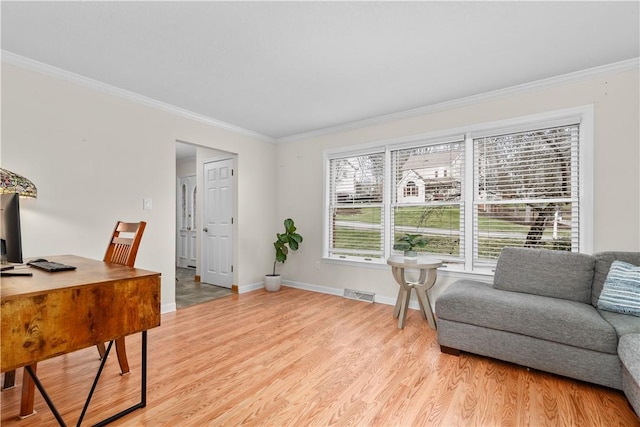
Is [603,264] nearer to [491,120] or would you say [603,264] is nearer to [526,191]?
[526,191]

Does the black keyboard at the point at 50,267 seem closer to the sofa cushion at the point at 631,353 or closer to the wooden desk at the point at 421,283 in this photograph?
the wooden desk at the point at 421,283

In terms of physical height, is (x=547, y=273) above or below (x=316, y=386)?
above

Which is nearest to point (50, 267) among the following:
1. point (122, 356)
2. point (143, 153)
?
point (122, 356)

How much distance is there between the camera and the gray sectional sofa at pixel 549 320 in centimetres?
189

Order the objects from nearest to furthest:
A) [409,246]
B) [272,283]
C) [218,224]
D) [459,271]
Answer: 1. [409,246]
2. [459,271]
3. [272,283]
4. [218,224]

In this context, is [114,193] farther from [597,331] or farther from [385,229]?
[597,331]

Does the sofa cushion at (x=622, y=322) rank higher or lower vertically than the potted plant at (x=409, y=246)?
lower

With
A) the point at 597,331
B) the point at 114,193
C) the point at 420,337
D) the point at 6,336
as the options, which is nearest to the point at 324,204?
the point at 420,337

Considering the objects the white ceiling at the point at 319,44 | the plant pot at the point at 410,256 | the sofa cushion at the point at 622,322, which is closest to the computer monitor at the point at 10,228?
the white ceiling at the point at 319,44

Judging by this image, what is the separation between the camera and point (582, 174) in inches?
109

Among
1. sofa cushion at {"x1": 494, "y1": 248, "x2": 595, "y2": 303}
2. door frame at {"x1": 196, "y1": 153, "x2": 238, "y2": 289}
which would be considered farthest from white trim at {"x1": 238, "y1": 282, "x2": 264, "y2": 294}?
sofa cushion at {"x1": 494, "y1": 248, "x2": 595, "y2": 303}

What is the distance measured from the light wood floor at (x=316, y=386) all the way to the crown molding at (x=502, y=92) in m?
2.51

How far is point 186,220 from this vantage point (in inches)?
Result: 265

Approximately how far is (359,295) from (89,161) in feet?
11.2
